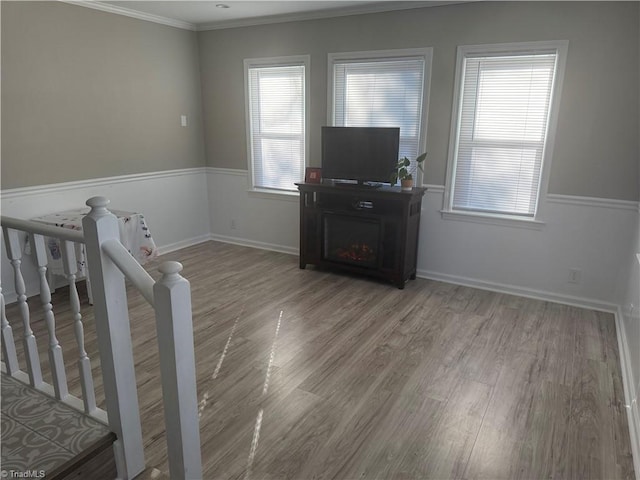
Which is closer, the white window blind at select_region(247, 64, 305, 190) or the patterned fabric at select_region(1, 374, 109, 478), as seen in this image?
the patterned fabric at select_region(1, 374, 109, 478)

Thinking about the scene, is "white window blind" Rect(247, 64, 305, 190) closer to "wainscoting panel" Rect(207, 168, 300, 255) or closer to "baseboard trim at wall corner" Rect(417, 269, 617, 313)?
"wainscoting panel" Rect(207, 168, 300, 255)

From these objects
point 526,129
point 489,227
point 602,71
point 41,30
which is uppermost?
point 41,30

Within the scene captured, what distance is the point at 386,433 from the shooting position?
6.82 ft

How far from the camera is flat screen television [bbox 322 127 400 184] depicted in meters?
3.83

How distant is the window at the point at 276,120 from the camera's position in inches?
178

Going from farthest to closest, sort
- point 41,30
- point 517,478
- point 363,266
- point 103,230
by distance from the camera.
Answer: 1. point 363,266
2. point 41,30
3. point 517,478
4. point 103,230

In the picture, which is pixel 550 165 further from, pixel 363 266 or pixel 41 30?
pixel 41 30

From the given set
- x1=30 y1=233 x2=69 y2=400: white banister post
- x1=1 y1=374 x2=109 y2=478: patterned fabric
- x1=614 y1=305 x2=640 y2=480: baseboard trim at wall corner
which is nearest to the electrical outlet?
x1=614 y1=305 x2=640 y2=480: baseboard trim at wall corner

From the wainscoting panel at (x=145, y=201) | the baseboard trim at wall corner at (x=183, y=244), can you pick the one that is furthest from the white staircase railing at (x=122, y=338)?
the baseboard trim at wall corner at (x=183, y=244)

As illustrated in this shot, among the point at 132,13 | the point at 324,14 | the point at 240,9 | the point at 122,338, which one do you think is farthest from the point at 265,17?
the point at 122,338

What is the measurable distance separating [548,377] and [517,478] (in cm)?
92

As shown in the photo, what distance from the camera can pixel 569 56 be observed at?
3.26 m

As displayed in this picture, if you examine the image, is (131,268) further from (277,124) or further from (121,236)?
(277,124)

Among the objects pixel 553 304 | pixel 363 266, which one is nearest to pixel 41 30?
pixel 363 266
